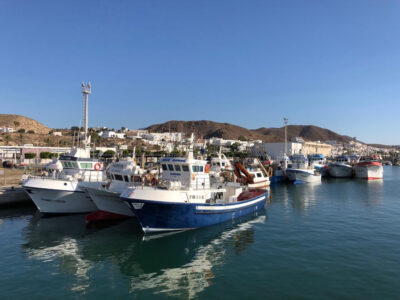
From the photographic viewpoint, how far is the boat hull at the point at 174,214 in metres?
21.1

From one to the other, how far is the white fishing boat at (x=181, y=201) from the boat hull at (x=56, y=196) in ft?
33.7

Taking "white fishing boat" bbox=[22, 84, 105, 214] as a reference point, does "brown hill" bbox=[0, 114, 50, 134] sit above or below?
above

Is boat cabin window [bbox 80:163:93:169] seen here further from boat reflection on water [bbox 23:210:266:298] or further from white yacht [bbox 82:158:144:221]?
boat reflection on water [bbox 23:210:266:298]

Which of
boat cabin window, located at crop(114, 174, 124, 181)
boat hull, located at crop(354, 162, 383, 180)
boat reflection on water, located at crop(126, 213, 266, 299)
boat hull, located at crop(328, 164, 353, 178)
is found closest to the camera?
boat reflection on water, located at crop(126, 213, 266, 299)

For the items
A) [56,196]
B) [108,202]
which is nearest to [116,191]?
[108,202]

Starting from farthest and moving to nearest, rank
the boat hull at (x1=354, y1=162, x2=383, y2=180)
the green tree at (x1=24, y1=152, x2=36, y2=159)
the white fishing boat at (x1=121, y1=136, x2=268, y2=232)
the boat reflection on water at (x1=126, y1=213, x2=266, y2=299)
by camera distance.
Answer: the green tree at (x1=24, y1=152, x2=36, y2=159), the boat hull at (x1=354, y1=162, x2=383, y2=180), the white fishing boat at (x1=121, y1=136, x2=268, y2=232), the boat reflection on water at (x1=126, y1=213, x2=266, y2=299)

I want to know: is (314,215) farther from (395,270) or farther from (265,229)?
(395,270)

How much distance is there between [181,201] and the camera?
71.9 ft

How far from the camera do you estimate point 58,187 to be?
27969 millimetres

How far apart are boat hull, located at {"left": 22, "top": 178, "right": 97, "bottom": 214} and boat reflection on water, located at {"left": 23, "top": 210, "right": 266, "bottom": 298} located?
104 inches

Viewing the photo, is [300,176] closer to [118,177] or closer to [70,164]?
[118,177]

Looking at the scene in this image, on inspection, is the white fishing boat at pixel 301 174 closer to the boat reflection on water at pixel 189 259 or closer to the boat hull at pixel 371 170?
the boat hull at pixel 371 170

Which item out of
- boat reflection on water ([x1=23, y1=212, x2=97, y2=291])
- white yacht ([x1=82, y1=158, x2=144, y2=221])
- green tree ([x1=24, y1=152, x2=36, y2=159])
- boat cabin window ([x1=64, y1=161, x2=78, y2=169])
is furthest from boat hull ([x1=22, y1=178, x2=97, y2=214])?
green tree ([x1=24, y1=152, x2=36, y2=159])

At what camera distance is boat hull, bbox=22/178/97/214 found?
2771 cm
